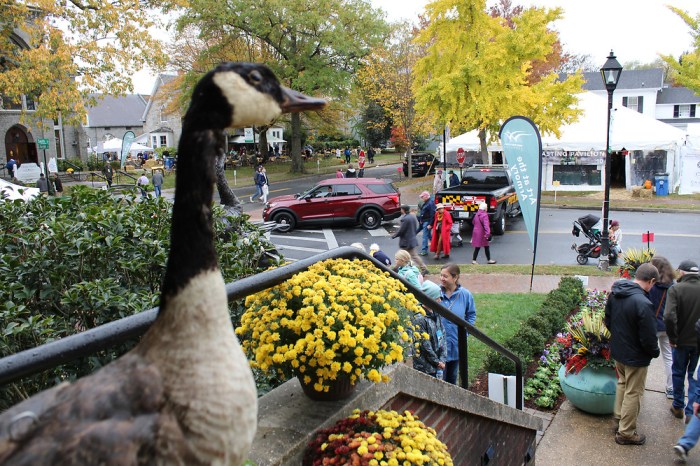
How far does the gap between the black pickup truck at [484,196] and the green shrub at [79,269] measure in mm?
12992

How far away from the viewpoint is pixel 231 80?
74.1 inches

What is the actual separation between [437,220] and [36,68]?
36.0 feet

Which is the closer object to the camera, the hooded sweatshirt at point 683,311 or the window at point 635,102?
the hooded sweatshirt at point 683,311

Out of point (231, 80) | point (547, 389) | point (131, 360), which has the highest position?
point (231, 80)

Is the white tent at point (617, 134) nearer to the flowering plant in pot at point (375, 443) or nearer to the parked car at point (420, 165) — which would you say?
the parked car at point (420, 165)

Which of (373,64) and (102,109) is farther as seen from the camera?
(102,109)

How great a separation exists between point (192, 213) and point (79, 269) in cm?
298

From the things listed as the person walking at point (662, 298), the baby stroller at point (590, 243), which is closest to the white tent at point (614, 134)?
the baby stroller at point (590, 243)

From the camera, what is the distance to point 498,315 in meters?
10.0

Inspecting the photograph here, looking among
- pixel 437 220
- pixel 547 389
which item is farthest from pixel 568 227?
pixel 547 389

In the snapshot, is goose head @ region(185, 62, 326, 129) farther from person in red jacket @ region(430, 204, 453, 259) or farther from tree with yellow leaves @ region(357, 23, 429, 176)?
tree with yellow leaves @ region(357, 23, 429, 176)

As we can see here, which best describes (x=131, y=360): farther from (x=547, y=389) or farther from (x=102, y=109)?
(x=102, y=109)

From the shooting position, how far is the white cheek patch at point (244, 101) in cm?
188

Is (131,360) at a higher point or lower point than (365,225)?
higher
